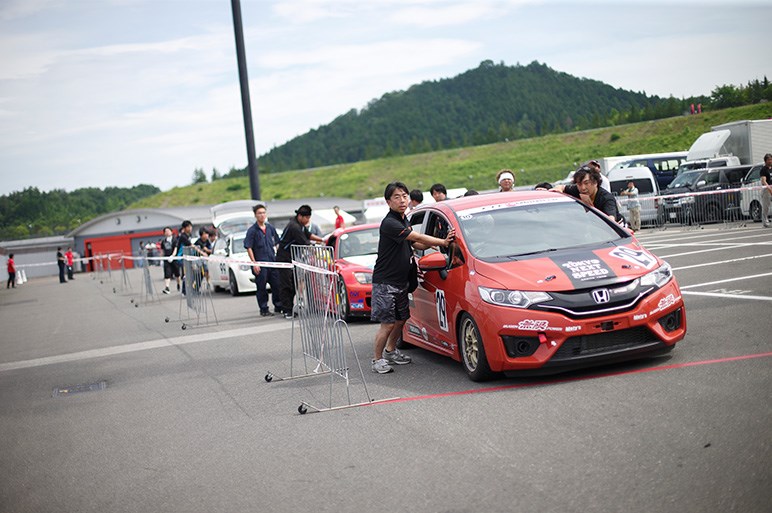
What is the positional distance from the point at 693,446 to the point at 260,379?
5.43m

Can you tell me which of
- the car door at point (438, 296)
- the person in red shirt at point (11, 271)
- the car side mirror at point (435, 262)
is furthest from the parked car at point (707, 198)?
the person in red shirt at point (11, 271)

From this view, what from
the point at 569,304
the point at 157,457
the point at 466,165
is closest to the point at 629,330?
the point at 569,304

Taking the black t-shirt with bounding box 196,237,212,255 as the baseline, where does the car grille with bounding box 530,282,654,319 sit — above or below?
above

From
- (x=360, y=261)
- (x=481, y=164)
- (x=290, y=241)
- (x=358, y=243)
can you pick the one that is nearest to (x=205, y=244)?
(x=290, y=241)

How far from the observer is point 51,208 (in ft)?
482

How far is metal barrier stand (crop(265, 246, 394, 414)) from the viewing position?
814 centimetres

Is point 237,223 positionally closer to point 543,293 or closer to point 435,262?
point 435,262

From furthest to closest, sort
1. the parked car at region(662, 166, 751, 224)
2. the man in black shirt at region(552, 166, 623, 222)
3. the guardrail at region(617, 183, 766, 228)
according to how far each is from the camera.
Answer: the parked car at region(662, 166, 751, 224), the guardrail at region(617, 183, 766, 228), the man in black shirt at region(552, 166, 623, 222)

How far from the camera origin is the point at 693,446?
541 centimetres

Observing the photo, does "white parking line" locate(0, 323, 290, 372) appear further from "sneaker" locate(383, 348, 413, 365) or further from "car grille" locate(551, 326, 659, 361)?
"car grille" locate(551, 326, 659, 361)

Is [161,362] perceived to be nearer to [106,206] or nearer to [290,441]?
[290,441]

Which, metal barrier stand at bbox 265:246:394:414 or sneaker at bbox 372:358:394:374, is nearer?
metal barrier stand at bbox 265:246:394:414

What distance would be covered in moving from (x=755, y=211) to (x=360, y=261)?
17.3 m

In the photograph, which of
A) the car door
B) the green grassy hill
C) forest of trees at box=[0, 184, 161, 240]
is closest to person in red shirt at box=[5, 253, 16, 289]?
the green grassy hill
